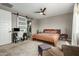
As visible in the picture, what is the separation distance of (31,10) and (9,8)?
56 centimetres

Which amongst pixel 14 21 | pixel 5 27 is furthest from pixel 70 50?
pixel 5 27

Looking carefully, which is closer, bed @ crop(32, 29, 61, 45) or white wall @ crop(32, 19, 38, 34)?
bed @ crop(32, 29, 61, 45)

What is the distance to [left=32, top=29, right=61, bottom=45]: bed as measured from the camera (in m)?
2.30

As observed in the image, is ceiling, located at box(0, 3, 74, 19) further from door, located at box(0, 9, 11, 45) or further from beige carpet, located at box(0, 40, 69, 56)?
beige carpet, located at box(0, 40, 69, 56)

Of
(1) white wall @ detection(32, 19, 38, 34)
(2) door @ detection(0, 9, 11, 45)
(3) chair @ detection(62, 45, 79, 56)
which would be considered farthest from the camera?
(1) white wall @ detection(32, 19, 38, 34)

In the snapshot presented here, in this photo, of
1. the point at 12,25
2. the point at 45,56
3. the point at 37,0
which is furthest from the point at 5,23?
the point at 45,56

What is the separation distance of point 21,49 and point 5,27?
0.79 metres

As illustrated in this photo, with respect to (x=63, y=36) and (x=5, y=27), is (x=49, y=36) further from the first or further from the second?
(x=5, y=27)

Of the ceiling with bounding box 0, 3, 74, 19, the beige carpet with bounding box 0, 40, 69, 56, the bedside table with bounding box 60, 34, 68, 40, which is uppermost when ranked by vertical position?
the ceiling with bounding box 0, 3, 74, 19

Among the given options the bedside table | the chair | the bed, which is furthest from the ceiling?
the chair

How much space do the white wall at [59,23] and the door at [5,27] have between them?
87cm

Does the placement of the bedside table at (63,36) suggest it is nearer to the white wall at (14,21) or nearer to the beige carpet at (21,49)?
the beige carpet at (21,49)

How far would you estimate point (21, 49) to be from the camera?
2.25m

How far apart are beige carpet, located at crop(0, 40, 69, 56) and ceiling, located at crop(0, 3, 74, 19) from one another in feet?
2.52
